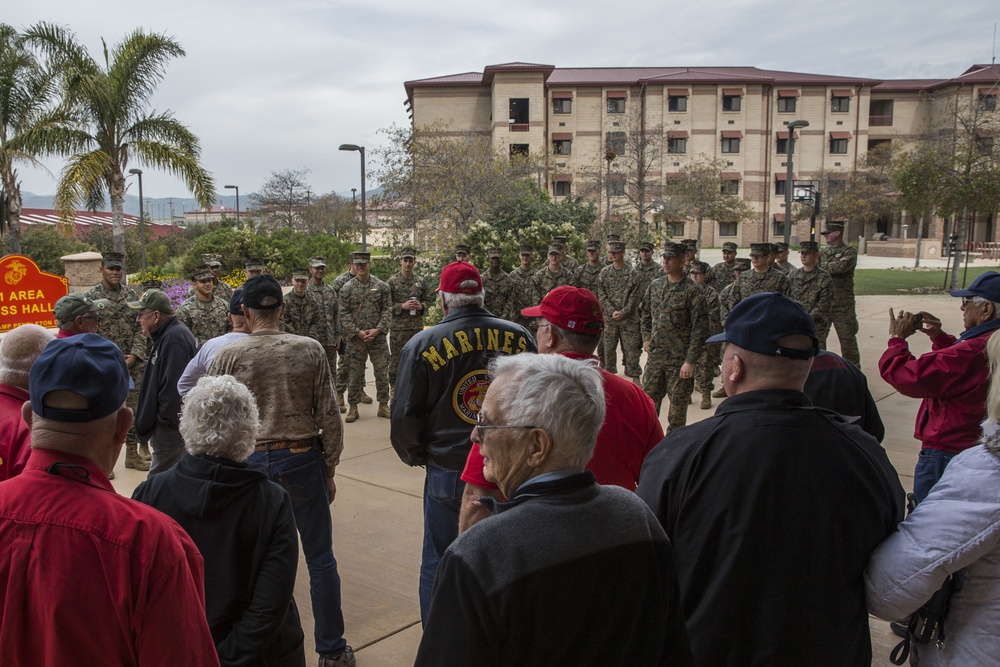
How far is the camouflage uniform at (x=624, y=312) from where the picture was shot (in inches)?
424

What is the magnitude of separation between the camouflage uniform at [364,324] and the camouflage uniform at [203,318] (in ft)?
6.55

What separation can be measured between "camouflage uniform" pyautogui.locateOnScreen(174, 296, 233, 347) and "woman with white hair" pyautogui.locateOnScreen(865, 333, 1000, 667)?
7135 millimetres

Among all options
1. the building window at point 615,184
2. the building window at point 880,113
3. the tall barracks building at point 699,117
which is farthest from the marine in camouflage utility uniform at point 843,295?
the building window at point 880,113

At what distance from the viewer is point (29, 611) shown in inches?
70.8

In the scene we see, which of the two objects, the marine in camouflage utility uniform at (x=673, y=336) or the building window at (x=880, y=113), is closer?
the marine in camouflage utility uniform at (x=673, y=336)

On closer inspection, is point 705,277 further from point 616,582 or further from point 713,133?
point 713,133

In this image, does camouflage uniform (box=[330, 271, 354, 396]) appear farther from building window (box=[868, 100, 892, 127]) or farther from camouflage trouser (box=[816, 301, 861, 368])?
building window (box=[868, 100, 892, 127])

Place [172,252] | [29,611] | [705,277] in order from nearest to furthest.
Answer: [29,611], [705,277], [172,252]

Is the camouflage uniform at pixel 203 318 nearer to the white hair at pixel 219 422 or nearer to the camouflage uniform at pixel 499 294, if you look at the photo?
the camouflage uniform at pixel 499 294

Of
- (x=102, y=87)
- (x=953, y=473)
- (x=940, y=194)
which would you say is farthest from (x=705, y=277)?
(x=940, y=194)

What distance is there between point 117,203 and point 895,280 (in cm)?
2738

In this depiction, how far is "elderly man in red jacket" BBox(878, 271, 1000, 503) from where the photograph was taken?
3.83m

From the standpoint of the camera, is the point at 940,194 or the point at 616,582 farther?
the point at 940,194

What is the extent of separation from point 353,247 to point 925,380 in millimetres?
29506
